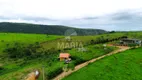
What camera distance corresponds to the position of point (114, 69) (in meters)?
84.1

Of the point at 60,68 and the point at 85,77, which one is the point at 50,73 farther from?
the point at 85,77

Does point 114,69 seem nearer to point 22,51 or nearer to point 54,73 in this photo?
point 54,73

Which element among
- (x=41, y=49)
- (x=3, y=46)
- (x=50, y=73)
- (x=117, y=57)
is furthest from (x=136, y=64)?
(x=3, y=46)

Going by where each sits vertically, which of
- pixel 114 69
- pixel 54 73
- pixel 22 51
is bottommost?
pixel 22 51

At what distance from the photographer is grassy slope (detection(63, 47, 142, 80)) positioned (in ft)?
253

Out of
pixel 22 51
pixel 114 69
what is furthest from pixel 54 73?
pixel 22 51

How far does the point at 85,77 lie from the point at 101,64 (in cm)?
1535

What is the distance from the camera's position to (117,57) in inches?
3922

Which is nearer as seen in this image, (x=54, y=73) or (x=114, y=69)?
(x=54, y=73)

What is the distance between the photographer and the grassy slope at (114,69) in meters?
77.1

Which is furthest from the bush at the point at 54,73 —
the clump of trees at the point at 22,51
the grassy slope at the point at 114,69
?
the clump of trees at the point at 22,51

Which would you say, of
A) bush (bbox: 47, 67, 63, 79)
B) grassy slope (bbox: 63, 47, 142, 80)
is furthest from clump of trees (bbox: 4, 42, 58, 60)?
bush (bbox: 47, 67, 63, 79)

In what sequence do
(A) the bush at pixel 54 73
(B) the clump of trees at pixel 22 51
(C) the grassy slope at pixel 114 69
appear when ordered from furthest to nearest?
(B) the clump of trees at pixel 22 51 < (A) the bush at pixel 54 73 < (C) the grassy slope at pixel 114 69

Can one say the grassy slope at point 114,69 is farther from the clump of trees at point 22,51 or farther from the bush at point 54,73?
the clump of trees at point 22,51
